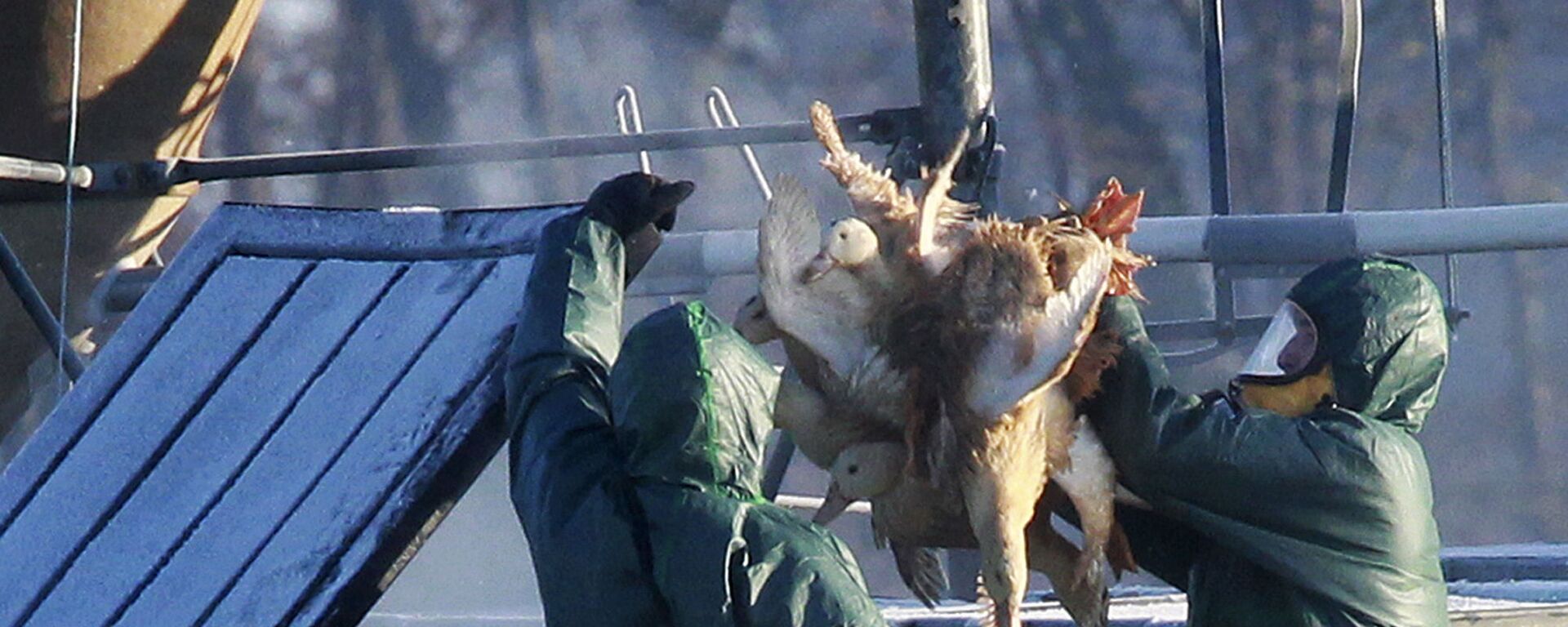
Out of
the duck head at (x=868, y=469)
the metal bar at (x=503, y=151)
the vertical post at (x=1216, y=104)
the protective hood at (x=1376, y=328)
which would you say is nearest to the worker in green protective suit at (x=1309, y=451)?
the protective hood at (x=1376, y=328)

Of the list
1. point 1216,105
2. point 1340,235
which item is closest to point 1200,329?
point 1216,105

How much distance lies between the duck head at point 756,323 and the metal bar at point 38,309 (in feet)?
6.62

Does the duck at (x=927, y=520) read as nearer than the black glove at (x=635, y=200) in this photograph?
Yes

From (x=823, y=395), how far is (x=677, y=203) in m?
0.35

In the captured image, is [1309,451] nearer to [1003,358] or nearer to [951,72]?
[1003,358]

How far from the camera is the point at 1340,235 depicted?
4543 mm

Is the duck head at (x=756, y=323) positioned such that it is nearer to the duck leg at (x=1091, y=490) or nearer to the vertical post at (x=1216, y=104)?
the duck leg at (x=1091, y=490)

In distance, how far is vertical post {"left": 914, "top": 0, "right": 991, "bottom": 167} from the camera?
3742 millimetres

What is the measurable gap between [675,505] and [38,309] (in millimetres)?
2404

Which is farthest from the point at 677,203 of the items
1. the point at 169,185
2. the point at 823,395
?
the point at 169,185

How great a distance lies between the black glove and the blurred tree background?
12.3 meters

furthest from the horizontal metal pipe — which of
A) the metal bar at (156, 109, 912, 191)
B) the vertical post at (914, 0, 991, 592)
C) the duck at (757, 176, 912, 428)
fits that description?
the duck at (757, 176, 912, 428)

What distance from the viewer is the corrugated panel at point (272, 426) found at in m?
3.05

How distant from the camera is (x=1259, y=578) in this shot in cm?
326
